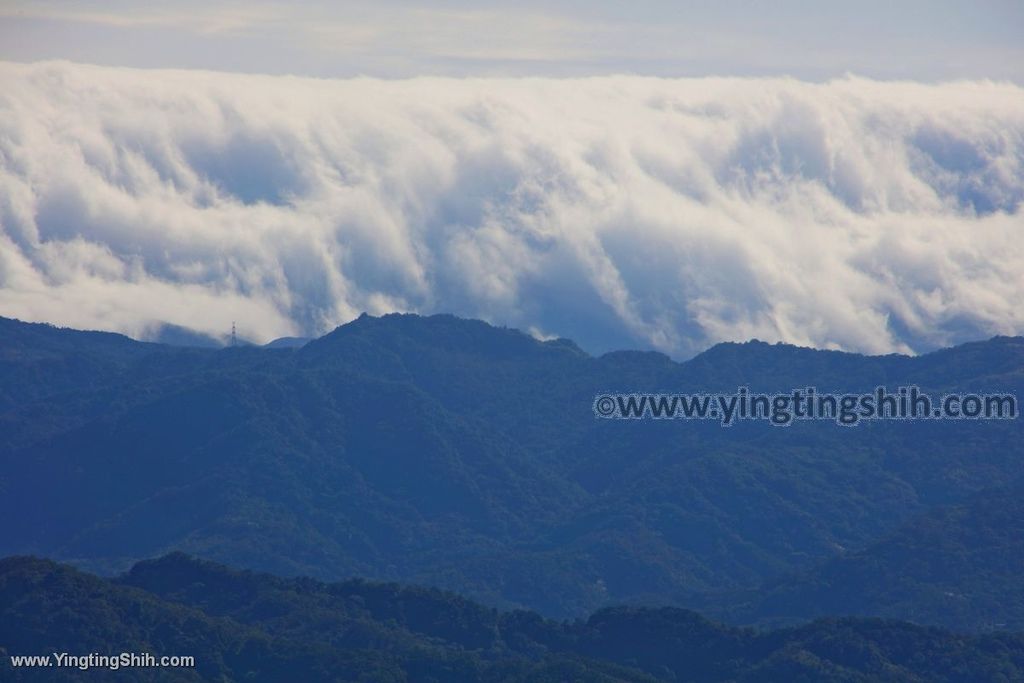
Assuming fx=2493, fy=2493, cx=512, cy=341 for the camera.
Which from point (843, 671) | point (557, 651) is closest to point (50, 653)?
point (557, 651)

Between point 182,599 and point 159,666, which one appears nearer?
point 159,666

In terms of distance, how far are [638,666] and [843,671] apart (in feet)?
48.8

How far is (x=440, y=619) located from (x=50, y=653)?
34.0 m

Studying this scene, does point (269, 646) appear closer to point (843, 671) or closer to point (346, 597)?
point (346, 597)

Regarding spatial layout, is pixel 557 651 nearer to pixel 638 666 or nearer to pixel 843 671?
pixel 638 666

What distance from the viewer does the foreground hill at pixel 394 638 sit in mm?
159000

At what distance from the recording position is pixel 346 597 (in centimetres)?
18338

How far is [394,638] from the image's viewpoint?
17125 centimetres

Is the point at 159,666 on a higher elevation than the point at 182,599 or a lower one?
lower

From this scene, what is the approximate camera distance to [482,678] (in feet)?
525

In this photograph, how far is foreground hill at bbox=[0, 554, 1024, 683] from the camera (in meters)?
159

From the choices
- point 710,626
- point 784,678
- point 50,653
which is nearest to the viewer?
point 50,653

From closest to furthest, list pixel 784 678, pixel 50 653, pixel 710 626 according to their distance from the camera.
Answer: pixel 50 653 → pixel 784 678 → pixel 710 626

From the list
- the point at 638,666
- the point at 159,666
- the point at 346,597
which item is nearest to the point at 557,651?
the point at 638,666
